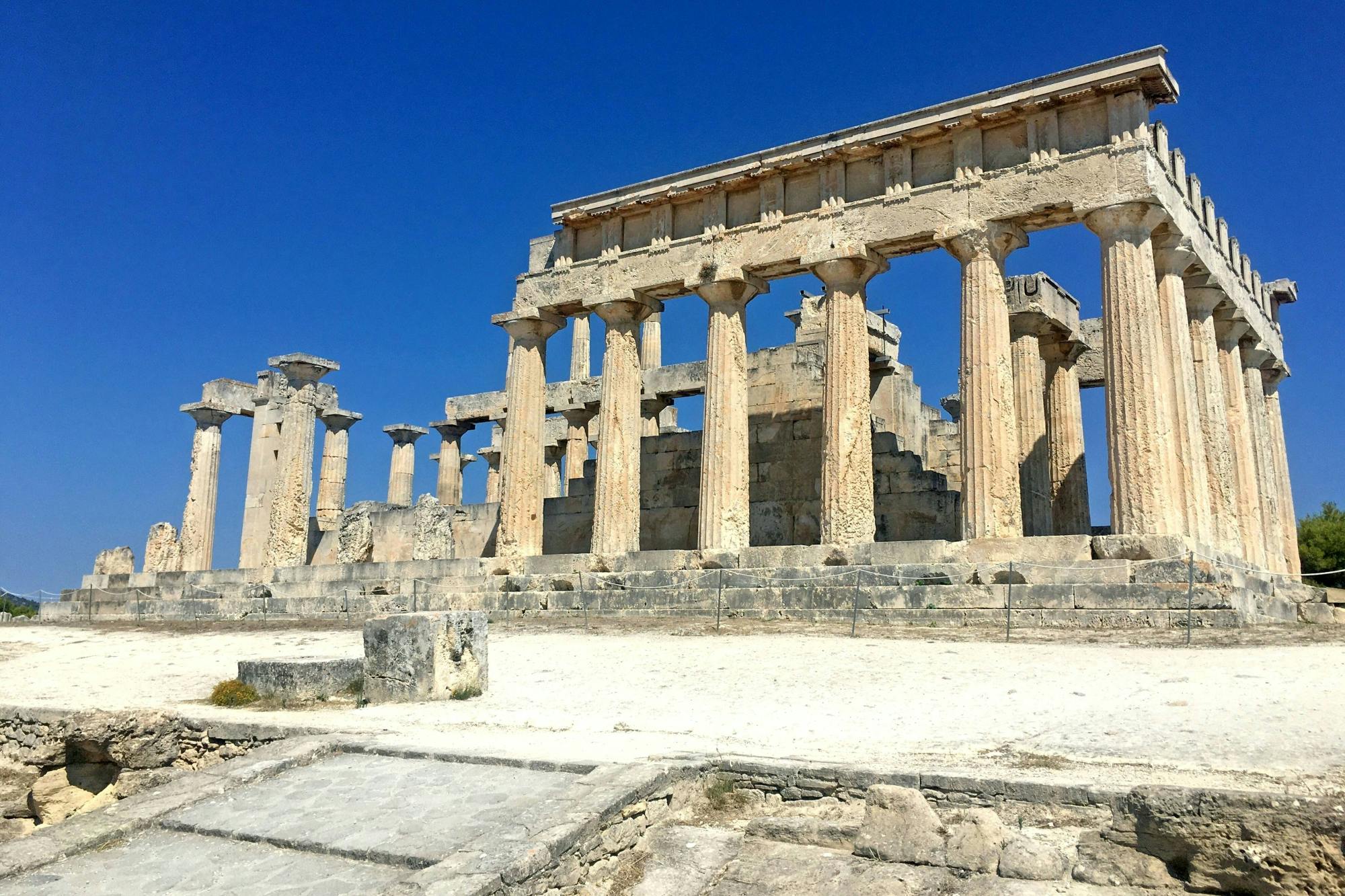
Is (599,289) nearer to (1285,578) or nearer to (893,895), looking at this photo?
(1285,578)

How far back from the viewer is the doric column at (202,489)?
3247 centimetres

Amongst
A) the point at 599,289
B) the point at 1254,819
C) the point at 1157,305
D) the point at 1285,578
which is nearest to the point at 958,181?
the point at 1157,305

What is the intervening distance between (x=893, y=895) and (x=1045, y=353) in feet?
62.9

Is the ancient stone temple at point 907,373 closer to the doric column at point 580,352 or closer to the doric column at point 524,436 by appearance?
the doric column at point 524,436

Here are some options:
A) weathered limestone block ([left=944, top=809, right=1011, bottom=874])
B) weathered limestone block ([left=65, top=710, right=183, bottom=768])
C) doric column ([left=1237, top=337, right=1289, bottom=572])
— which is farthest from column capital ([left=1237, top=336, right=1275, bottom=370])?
weathered limestone block ([left=65, top=710, right=183, bottom=768])

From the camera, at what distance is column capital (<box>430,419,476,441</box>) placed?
35.3 m

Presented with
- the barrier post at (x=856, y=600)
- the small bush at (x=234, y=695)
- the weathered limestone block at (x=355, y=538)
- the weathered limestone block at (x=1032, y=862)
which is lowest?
the weathered limestone block at (x=1032, y=862)

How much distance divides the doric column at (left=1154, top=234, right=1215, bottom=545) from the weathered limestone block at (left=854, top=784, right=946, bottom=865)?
39.5 ft

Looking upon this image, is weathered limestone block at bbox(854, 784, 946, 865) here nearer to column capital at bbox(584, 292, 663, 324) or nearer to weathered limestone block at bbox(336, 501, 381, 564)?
column capital at bbox(584, 292, 663, 324)

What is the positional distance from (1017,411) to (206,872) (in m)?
18.5

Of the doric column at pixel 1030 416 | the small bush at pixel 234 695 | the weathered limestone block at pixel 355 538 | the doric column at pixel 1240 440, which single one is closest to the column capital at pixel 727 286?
the doric column at pixel 1030 416

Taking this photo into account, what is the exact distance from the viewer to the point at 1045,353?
22344 mm

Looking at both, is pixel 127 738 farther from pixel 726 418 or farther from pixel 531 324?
pixel 531 324

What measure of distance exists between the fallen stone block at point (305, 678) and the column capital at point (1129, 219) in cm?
1284
